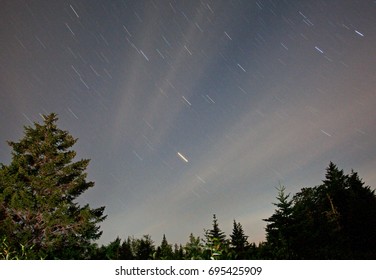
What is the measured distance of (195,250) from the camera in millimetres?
5254

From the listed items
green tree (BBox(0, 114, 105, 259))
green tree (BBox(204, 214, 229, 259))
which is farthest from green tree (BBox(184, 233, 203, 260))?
green tree (BBox(0, 114, 105, 259))

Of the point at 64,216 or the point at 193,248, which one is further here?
the point at 64,216

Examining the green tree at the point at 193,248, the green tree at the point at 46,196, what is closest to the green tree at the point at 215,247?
the green tree at the point at 193,248

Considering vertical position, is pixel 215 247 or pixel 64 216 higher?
pixel 64 216

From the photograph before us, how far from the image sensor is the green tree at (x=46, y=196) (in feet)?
→ 68.6

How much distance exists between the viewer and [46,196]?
22.7 meters

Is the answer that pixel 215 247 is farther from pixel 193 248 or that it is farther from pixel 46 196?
pixel 46 196

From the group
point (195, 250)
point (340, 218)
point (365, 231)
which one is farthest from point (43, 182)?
point (340, 218)

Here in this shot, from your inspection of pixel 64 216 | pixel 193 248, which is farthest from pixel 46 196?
pixel 193 248

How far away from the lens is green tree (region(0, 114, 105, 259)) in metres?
20.9

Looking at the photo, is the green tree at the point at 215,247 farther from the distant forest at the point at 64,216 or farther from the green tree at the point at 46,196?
the green tree at the point at 46,196

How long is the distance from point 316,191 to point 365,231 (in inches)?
852

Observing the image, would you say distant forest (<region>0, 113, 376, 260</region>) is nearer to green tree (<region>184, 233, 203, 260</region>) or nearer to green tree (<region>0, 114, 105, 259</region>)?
green tree (<region>0, 114, 105, 259</region>)
